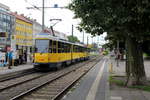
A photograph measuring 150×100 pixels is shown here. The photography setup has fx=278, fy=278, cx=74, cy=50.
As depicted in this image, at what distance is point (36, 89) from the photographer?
1296 centimetres

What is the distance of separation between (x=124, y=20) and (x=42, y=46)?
482 inches

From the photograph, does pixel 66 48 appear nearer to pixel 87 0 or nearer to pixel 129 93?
pixel 87 0

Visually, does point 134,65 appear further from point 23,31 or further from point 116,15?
point 23,31

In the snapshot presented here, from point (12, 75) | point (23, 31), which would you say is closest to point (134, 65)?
point (12, 75)

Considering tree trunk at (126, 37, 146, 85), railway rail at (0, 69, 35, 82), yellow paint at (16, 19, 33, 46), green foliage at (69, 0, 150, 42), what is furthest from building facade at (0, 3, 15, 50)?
tree trunk at (126, 37, 146, 85)

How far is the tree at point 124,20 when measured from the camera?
11.9 m

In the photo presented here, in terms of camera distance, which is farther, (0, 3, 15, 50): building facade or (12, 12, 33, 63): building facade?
(12, 12, 33, 63): building facade

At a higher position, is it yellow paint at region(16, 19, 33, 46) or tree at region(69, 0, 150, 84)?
yellow paint at region(16, 19, 33, 46)

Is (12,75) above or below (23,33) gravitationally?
below

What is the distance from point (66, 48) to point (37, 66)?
5873mm

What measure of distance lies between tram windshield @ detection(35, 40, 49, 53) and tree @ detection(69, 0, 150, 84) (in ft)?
27.6

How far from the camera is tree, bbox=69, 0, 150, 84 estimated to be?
11898mm

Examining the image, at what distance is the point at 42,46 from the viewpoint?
2314 centimetres

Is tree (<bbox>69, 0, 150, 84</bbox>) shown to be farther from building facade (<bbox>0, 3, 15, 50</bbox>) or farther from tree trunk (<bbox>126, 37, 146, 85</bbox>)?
building facade (<bbox>0, 3, 15, 50</bbox>)
